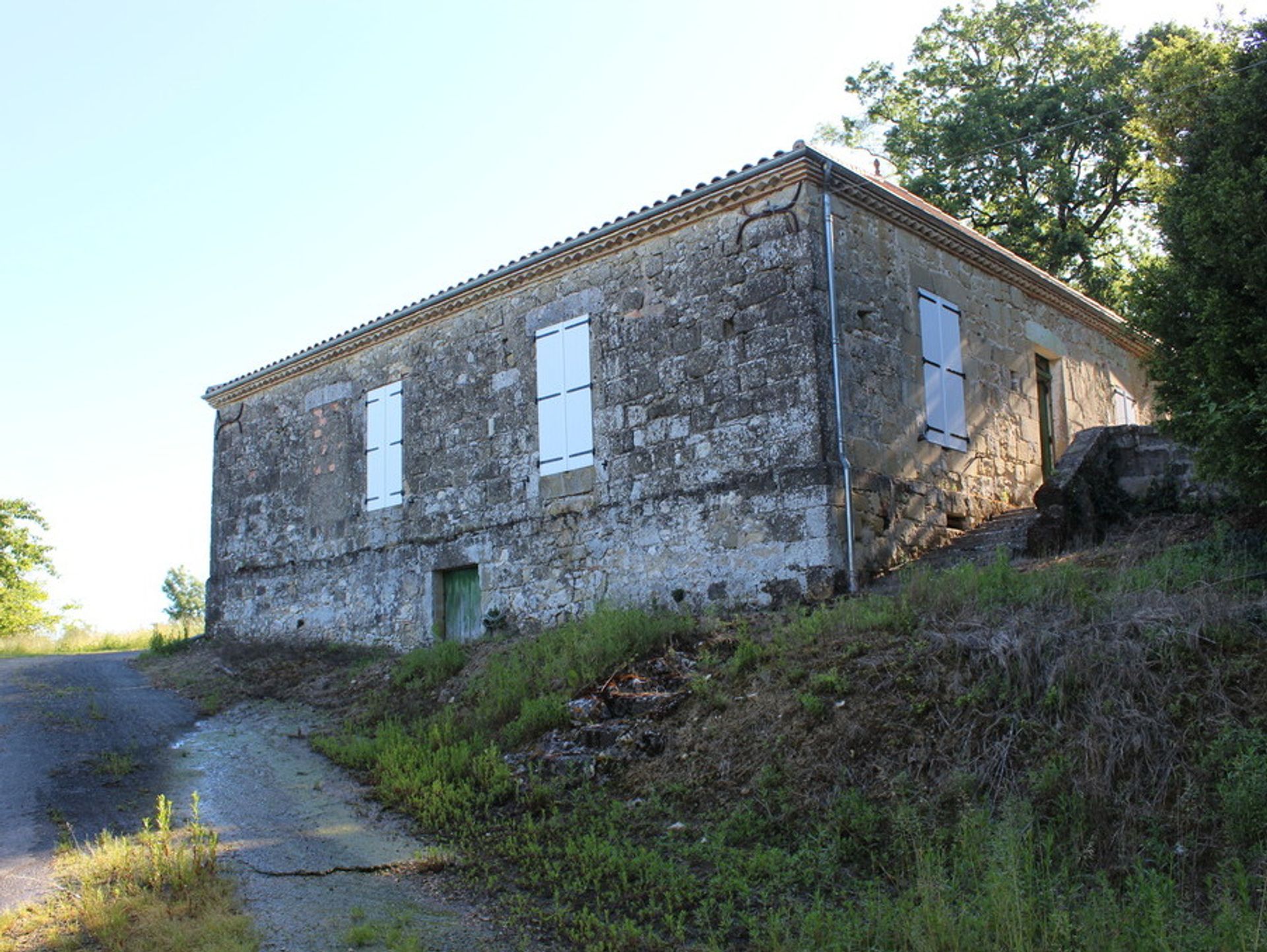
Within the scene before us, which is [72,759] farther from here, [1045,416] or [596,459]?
[1045,416]

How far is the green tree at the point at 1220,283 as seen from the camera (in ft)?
24.1

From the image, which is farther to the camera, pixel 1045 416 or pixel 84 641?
pixel 84 641

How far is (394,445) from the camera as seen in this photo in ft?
Result: 45.1

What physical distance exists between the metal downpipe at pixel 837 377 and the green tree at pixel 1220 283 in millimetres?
2681

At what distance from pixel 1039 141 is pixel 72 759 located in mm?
17871

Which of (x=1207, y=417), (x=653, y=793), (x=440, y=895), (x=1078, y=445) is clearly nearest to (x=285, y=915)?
(x=440, y=895)

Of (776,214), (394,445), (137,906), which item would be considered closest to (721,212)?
(776,214)

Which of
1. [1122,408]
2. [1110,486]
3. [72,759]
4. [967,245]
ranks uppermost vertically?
[967,245]

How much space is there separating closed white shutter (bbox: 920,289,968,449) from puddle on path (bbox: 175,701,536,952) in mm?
6762

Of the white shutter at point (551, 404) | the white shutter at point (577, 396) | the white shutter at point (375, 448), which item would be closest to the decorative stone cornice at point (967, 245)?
the white shutter at point (577, 396)

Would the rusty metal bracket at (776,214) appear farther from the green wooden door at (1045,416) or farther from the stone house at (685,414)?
the green wooden door at (1045,416)

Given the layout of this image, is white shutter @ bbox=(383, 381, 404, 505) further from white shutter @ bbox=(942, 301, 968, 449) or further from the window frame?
white shutter @ bbox=(942, 301, 968, 449)

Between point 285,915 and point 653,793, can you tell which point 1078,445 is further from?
point 285,915

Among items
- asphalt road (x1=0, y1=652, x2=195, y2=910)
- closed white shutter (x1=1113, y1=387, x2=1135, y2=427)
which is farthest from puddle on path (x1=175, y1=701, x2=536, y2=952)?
closed white shutter (x1=1113, y1=387, x2=1135, y2=427)
